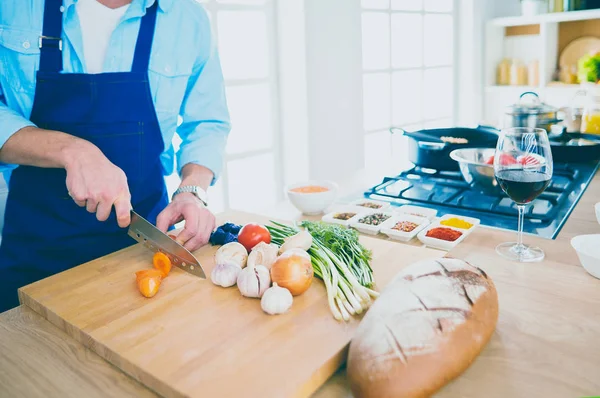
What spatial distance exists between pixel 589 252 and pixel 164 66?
1040 millimetres

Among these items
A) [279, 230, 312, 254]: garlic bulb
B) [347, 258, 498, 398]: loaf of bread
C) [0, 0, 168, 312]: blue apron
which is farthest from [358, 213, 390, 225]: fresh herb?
[0, 0, 168, 312]: blue apron

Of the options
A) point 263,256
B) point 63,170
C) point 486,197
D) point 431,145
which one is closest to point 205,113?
point 63,170

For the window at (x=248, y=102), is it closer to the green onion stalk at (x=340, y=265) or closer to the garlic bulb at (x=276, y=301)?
the green onion stalk at (x=340, y=265)

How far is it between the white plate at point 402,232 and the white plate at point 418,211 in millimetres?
A: 40

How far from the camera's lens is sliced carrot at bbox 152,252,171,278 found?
39.4 inches

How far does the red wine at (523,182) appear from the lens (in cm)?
99

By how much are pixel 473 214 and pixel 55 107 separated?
1.07 meters

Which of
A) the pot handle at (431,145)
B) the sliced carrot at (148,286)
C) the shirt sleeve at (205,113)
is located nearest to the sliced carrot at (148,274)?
the sliced carrot at (148,286)

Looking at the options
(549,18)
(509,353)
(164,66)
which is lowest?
(509,353)

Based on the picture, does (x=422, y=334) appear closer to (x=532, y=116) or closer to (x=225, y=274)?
(x=225, y=274)

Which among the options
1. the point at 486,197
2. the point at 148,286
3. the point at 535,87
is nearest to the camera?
the point at 148,286

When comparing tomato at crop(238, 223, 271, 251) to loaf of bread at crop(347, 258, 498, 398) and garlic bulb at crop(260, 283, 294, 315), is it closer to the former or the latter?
garlic bulb at crop(260, 283, 294, 315)

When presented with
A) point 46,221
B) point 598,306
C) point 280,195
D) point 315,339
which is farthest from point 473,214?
point 280,195

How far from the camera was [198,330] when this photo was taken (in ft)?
2.63
